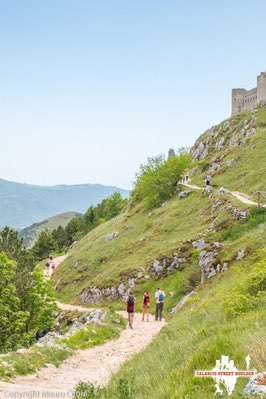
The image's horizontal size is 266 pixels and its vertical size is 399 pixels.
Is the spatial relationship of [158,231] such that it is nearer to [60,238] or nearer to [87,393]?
[87,393]

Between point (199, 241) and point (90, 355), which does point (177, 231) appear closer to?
point (199, 241)

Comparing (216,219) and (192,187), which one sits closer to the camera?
(216,219)

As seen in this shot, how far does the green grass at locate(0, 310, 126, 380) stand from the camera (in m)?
16.8

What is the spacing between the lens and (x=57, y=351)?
20.8 meters

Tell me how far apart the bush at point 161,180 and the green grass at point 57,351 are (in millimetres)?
55638

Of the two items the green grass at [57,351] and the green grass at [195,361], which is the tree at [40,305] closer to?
the green grass at [57,351]

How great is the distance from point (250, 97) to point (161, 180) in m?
84.6

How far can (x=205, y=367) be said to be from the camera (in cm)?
1023

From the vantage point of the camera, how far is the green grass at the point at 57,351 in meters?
16.8

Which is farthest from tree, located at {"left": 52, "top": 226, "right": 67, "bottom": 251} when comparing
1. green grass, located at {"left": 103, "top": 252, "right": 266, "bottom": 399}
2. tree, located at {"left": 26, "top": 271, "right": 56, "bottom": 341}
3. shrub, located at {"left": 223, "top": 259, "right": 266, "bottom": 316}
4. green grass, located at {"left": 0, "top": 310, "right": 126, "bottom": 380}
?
green grass, located at {"left": 103, "top": 252, "right": 266, "bottom": 399}

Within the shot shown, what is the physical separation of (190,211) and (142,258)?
47.0ft

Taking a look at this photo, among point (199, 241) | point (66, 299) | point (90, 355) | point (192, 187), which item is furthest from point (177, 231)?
point (90, 355)

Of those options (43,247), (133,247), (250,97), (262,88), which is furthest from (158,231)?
(250,97)

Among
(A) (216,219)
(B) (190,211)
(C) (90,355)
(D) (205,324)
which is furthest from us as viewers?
(B) (190,211)
